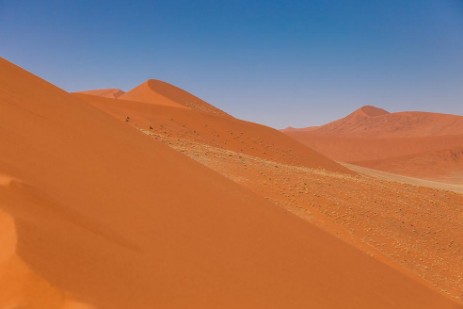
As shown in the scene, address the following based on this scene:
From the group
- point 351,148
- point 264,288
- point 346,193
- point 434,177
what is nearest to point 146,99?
point 346,193

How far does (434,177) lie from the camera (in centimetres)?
5722

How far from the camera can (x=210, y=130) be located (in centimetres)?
2614

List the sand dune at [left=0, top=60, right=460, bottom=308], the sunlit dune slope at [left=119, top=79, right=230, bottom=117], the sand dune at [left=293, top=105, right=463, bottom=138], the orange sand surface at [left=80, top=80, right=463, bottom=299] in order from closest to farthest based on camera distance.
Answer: the sand dune at [left=0, top=60, right=460, bottom=308]
the orange sand surface at [left=80, top=80, right=463, bottom=299]
the sunlit dune slope at [left=119, top=79, right=230, bottom=117]
the sand dune at [left=293, top=105, right=463, bottom=138]

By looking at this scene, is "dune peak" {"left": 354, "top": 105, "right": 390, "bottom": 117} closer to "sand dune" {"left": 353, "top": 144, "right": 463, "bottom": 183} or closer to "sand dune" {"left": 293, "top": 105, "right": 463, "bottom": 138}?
"sand dune" {"left": 293, "top": 105, "right": 463, "bottom": 138}

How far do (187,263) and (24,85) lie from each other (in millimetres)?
4727

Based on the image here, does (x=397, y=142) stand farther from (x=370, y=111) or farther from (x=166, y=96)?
(x=370, y=111)

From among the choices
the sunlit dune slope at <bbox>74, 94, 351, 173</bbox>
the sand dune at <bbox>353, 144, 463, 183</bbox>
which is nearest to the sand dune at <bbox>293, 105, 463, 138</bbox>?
the sand dune at <bbox>353, 144, 463, 183</bbox>

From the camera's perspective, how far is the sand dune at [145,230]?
10.7 ft

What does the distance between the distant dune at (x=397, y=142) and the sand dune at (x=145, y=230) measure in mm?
55037

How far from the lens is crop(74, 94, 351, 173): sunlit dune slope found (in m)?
23.0

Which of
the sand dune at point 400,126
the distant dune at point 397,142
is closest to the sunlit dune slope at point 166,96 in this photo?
the distant dune at point 397,142

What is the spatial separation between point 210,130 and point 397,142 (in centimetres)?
6742

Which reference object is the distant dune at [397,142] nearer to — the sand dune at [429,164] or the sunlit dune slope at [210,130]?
the sand dune at [429,164]

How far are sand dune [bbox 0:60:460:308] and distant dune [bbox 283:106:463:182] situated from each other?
55.0 meters
